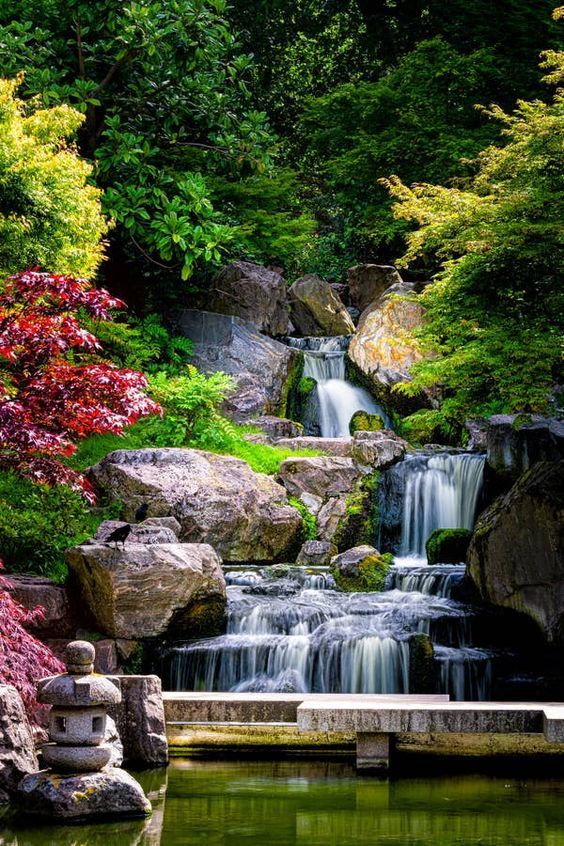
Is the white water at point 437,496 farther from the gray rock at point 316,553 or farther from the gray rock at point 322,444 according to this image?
the gray rock at point 322,444

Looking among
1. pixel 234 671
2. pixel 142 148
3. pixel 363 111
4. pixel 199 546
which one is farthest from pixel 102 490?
pixel 363 111

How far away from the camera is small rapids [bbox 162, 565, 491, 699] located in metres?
11.5

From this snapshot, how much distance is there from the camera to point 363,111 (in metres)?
27.5

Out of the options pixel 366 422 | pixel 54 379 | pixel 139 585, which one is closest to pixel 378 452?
pixel 366 422

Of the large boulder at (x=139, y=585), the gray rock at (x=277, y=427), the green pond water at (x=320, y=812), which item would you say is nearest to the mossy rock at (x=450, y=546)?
the large boulder at (x=139, y=585)

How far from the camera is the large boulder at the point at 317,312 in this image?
24484 mm

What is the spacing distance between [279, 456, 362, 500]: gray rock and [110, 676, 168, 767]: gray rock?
8.50m

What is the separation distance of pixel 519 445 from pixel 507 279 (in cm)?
446

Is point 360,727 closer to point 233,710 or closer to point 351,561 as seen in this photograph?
point 233,710

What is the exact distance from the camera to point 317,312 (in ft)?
80.5

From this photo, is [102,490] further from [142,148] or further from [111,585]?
[142,148]

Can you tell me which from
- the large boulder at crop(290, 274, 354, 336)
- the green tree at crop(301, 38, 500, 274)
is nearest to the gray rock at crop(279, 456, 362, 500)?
the large boulder at crop(290, 274, 354, 336)

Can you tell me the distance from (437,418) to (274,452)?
5532 millimetres

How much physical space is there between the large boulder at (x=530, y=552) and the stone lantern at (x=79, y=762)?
20.1 ft
